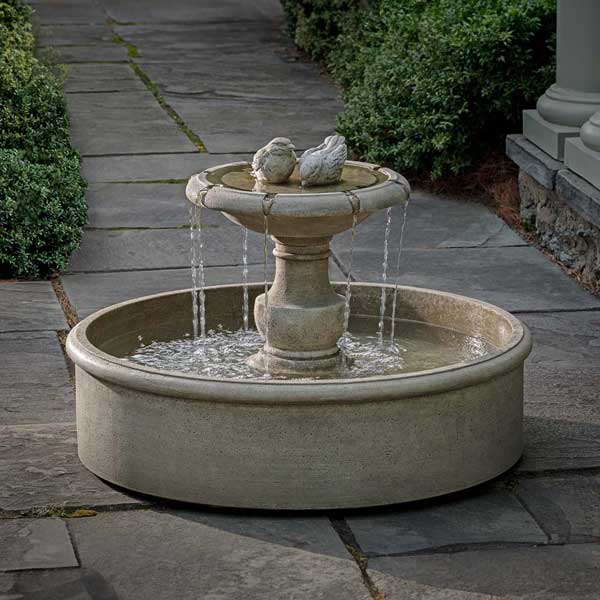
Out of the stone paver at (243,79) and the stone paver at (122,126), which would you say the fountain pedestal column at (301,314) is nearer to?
the stone paver at (122,126)

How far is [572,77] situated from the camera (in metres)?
8.05

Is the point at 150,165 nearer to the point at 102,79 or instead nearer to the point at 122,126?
the point at 122,126

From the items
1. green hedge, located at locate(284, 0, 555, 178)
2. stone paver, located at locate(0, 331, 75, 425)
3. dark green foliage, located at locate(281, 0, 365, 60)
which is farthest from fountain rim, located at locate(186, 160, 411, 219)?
dark green foliage, located at locate(281, 0, 365, 60)

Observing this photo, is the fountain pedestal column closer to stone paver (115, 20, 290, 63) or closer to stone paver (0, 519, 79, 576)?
stone paver (0, 519, 79, 576)

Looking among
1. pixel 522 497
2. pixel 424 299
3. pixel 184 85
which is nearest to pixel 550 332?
pixel 424 299

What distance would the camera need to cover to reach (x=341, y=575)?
4.14 metres

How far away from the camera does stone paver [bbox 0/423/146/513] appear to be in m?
4.68

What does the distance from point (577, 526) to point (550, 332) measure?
2220mm

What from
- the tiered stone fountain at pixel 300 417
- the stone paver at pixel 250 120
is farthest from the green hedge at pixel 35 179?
the tiered stone fountain at pixel 300 417

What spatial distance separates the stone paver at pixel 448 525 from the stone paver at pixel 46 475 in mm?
828

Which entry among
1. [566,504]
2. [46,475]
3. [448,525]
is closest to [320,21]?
[46,475]

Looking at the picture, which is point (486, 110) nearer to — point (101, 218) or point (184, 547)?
point (101, 218)

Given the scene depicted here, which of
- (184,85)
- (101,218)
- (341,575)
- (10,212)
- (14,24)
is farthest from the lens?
(184,85)

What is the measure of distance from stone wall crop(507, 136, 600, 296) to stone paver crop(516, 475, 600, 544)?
2544mm
